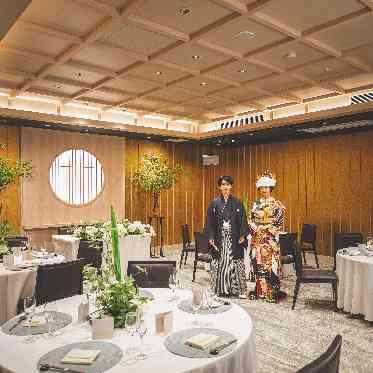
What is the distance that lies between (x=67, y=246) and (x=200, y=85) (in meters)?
3.34

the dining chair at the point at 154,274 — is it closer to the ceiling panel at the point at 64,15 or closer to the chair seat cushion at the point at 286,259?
the ceiling panel at the point at 64,15

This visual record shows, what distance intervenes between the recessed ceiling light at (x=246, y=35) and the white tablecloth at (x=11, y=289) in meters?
3.41

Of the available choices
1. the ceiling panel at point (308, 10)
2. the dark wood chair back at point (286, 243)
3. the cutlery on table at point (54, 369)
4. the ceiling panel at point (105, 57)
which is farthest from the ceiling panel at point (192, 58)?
the cutlery on table at point (54, 369)

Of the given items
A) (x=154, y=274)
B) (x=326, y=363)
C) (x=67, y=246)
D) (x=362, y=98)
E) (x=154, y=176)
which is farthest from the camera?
(x=154, y=176)

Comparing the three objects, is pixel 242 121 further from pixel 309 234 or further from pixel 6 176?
pixel 6 176

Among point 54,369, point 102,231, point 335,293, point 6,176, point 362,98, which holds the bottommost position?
point 335,293

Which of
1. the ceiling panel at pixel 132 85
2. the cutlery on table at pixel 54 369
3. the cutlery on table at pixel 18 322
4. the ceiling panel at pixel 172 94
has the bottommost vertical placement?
the cutlery on table at pixel 54 369

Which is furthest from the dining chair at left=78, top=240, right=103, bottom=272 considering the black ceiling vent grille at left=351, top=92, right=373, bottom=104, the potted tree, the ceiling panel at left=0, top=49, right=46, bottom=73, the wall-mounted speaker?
the wall-mounted speaker

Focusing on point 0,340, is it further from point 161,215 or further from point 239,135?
point 161,215

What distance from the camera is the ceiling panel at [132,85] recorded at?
625 centimetres

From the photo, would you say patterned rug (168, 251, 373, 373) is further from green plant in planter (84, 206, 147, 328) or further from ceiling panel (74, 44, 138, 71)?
ceiling panel (74, 44, 138, 71)

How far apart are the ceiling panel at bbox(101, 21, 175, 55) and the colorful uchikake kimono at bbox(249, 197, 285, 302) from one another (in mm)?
2360

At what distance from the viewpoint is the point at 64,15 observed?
13.0 feet

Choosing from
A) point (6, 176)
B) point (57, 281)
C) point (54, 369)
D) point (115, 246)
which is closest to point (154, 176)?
point (6, 176)
